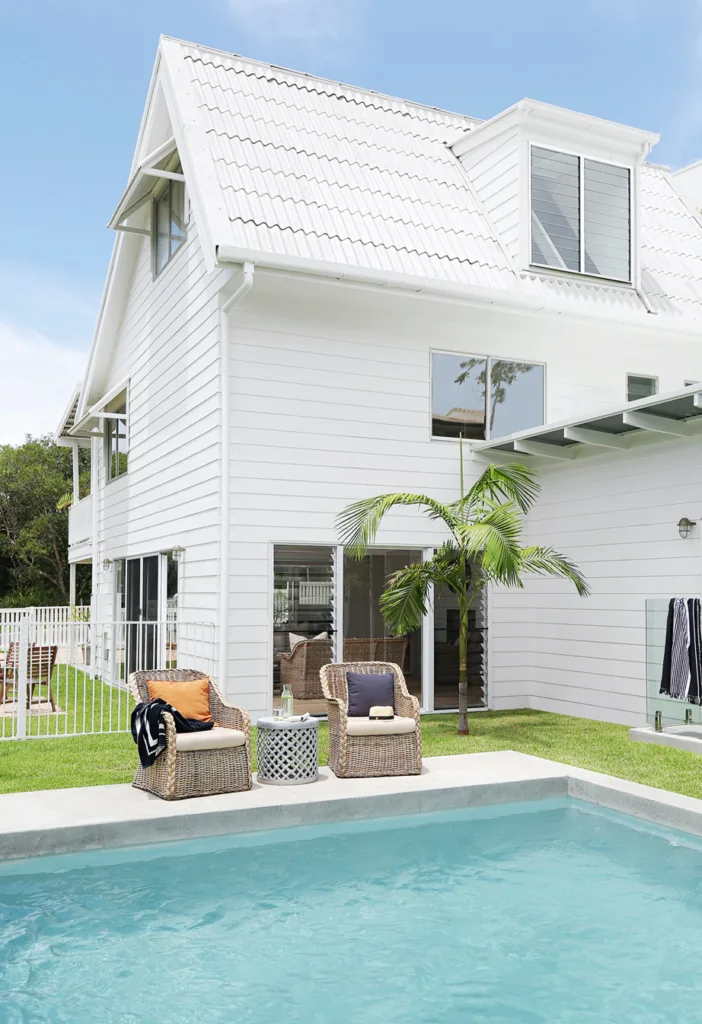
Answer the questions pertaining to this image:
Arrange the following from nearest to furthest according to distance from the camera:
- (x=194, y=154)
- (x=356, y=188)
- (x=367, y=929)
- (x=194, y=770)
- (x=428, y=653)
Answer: (x=367, y=929) → (x=194, y=770) → (x=194, y=154) → (x=428, y=653) → (x=356, y=188)

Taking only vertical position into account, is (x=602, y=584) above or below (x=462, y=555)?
below

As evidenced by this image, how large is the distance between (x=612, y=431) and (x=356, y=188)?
4.31 metres

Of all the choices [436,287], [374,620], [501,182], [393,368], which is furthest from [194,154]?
[374,620]

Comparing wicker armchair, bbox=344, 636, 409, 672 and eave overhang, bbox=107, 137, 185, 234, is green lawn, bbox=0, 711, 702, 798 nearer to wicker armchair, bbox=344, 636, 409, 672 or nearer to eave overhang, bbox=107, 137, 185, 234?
wicker armchair, bbox=344, 636, 409, 672

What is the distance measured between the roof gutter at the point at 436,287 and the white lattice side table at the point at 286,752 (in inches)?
184

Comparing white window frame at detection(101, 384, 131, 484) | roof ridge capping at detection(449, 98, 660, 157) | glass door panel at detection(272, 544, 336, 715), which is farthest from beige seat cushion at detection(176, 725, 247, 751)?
roof ridge capping at detection(449, 98, 660, 157)

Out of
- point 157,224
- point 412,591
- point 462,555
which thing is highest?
point 157,224

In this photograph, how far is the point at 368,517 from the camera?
34.5ft

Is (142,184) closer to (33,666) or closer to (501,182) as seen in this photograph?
(501,182)

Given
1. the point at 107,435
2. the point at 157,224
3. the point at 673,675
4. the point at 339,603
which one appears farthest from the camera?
the point at 107,435

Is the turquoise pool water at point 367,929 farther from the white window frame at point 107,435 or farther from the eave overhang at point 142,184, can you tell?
the white window frame at point 107,435

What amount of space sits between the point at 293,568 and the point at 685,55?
16473 mm

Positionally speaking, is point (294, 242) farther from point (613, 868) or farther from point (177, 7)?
point (177, 7)

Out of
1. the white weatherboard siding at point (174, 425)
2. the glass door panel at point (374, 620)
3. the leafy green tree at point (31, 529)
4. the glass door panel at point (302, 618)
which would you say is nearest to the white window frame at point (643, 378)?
the glass door panel at point (374, 620)
